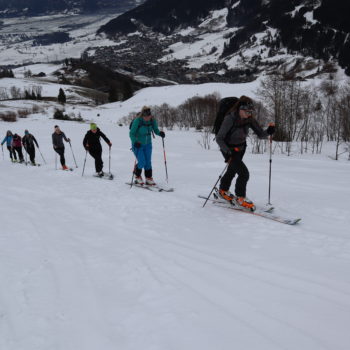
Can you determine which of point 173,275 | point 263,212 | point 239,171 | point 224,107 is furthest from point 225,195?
point 173,275

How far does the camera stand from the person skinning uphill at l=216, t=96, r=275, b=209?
20.0 ft

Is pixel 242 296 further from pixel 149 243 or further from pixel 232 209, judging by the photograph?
pixel 232 209

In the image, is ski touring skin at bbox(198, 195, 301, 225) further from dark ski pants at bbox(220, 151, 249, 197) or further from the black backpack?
the black backpack

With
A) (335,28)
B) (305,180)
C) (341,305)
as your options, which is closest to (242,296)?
(341,305)

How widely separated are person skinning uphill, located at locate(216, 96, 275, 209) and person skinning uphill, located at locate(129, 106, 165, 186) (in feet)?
8.48

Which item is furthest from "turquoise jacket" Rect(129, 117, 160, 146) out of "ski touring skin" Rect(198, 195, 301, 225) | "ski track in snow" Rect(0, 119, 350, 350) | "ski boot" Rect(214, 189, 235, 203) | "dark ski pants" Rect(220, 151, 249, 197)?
"dark ski pants" Rect(220, 151, 249, 197)

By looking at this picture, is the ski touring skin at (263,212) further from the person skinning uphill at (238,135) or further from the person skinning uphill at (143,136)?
the person skinning uphill at (143,136)

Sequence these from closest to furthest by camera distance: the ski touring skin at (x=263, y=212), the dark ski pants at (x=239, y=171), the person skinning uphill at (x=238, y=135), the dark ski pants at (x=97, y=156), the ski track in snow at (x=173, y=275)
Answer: the ski track in snow at (x=173, y=275), the ski touring skin at (x=263, y=212), the person skinning uphill at (x=238, y=135), the dark ski pants at (x=239, y=171), the dark ski pants at (x=97, y=156)

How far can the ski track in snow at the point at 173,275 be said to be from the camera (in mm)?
2955

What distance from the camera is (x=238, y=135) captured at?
20.9 feet

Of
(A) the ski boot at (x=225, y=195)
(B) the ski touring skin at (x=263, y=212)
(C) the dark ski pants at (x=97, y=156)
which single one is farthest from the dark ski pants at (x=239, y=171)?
(C) the dark ski pants at (x=97, y=156)

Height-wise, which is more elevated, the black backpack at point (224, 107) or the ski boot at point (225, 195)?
the black backpack at point (224, 107)

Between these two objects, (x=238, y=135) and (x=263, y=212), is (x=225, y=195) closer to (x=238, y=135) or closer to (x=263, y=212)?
(x=263, y=212)

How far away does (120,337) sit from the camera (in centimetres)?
295
